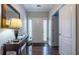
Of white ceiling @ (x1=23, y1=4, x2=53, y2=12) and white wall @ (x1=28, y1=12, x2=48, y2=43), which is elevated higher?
white ceiling @ (x1=23, y1=4, x2=53, y2=12)

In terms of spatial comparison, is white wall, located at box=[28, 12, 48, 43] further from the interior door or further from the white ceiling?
the white ceiling

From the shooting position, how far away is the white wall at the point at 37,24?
7.66 meters

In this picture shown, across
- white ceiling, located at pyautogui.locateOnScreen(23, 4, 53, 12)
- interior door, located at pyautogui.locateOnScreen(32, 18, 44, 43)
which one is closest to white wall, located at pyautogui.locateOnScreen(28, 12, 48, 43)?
interior door, located at pyautogui.locateOnScreen(32, 18, 44, 43)

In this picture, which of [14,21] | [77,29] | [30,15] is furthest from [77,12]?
[30,15]

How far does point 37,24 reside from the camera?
775 cm

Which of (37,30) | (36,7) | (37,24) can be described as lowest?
(37,30)

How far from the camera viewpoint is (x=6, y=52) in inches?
125

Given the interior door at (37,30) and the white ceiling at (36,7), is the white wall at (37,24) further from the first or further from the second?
the white ceiling at (36,7)

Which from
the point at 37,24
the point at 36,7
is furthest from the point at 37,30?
the point at 36,7

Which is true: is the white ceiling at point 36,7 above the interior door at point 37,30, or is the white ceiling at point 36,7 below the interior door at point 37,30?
above

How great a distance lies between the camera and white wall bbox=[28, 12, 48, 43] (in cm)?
766

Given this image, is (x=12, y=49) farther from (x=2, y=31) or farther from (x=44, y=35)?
(x=44, y=35)

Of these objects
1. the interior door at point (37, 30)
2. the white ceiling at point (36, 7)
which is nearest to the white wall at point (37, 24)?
the interior door at point (37, 30)

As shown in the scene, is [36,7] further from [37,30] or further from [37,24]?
[37,30]
